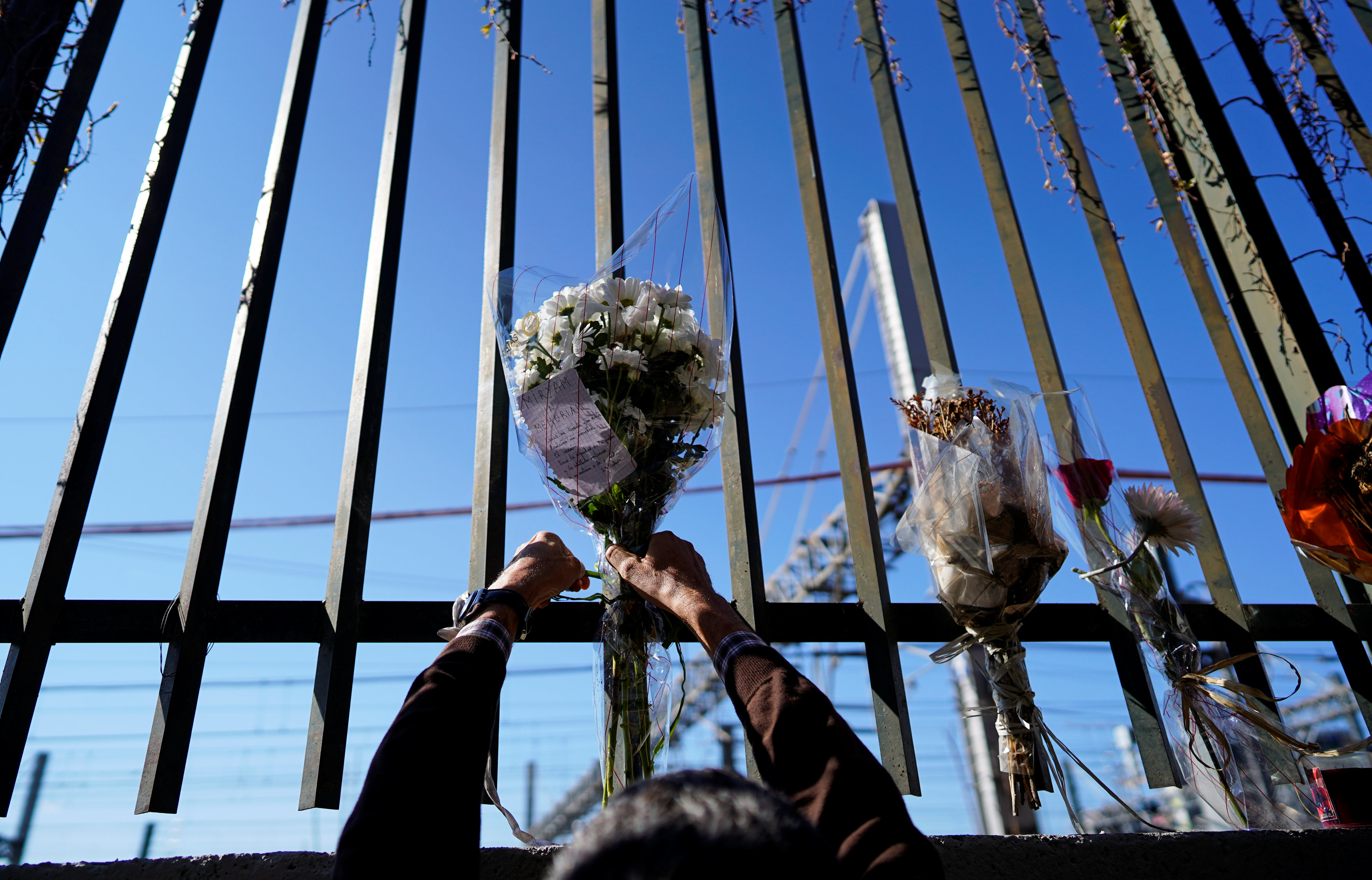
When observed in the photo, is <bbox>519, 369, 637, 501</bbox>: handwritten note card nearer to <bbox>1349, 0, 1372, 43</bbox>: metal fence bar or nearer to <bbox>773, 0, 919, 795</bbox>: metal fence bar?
<bbox>773, 0, 919, 795</bbox>: metal fence bar

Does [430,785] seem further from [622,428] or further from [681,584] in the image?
[622,428]

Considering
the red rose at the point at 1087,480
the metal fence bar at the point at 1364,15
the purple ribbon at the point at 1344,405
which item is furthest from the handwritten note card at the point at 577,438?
the metal fence bar at the point at 1364,15

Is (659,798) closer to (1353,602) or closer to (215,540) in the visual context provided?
(215,540)

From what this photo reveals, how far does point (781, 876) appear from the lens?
63 centimetres

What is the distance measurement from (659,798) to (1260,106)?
2.77 meters

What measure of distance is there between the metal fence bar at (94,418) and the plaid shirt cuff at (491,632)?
869mm

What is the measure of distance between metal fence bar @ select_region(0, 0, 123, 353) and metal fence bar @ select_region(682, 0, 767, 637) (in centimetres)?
140

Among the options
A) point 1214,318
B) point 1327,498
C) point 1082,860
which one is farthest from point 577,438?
point 1214,318

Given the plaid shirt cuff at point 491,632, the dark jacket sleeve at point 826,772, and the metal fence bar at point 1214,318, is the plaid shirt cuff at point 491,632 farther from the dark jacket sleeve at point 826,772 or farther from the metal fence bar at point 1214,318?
the metal fence bar at point 1214,318

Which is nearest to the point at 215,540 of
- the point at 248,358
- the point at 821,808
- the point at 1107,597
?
the point at 248,358

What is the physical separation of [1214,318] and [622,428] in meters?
1.79

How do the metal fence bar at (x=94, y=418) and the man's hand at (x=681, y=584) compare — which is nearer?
the man's hand at (x=681, y=584)

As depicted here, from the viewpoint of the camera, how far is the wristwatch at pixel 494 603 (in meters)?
1.34

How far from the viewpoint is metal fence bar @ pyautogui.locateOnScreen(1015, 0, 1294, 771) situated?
195cm
